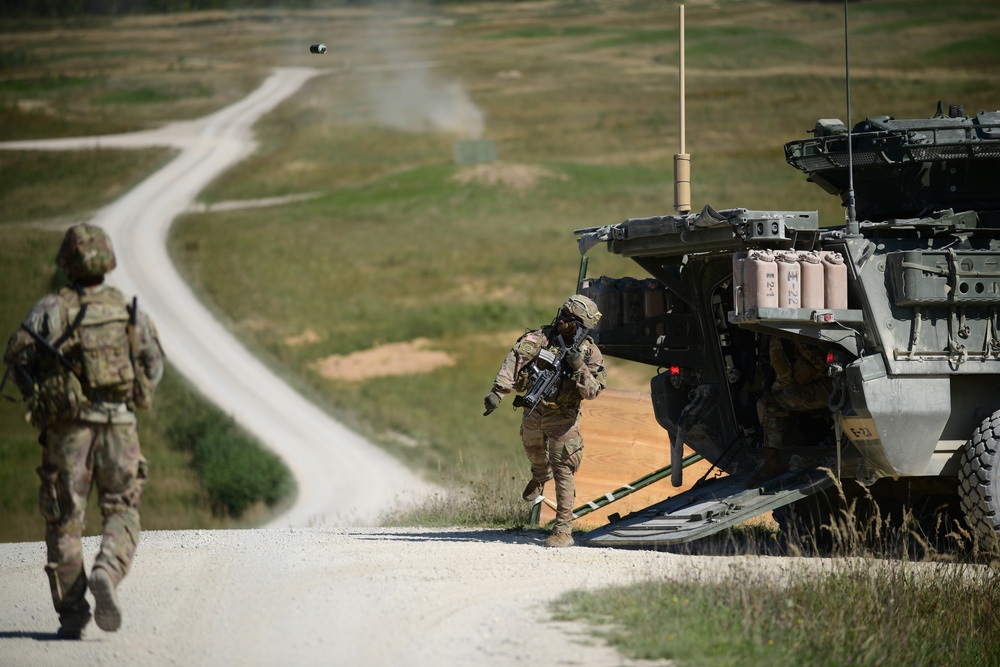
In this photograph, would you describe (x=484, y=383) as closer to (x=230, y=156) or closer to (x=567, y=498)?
(x=567, y=498)

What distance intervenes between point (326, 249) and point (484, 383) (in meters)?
15.6

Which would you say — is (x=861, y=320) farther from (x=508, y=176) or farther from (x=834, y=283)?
(x=508, y=176)

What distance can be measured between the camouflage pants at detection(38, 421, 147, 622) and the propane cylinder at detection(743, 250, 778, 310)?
454 cm

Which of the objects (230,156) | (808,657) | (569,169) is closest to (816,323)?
(808,657)

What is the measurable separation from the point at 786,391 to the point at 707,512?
1.25 metres

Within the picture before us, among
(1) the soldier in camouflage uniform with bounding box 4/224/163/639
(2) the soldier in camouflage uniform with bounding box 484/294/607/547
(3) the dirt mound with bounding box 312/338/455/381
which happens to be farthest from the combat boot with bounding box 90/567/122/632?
(3) the dirt mound with bounding box 312/338/455/381

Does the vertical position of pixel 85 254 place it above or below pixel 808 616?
above

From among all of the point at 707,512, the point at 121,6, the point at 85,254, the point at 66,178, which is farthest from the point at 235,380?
the point at 121,6

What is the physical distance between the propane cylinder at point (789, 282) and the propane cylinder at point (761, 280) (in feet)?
0.12

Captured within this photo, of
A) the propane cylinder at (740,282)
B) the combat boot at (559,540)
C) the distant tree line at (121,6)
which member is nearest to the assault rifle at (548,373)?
the combat boot at (559,540)

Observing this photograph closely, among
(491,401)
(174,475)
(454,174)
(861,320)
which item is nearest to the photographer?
(861,320)

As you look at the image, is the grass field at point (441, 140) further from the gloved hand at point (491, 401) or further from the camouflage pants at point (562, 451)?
the gloved hand at point (491, 401)

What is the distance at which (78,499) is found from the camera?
25.0 ft

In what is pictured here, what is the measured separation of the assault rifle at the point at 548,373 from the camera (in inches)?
413
